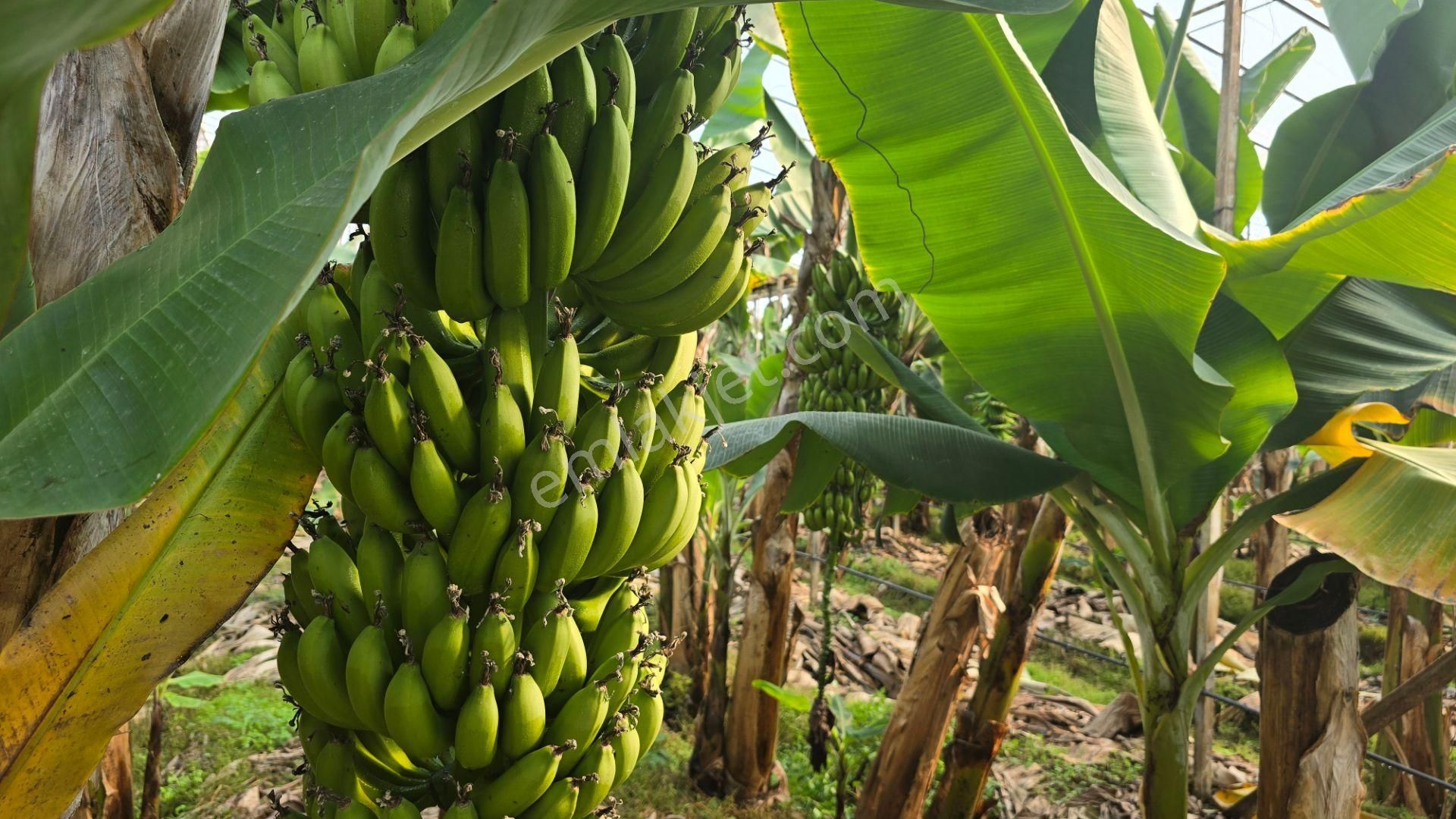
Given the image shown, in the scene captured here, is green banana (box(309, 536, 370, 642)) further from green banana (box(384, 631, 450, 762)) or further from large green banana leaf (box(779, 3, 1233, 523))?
large green banana leaf (box(779, 3, 1233, 523))

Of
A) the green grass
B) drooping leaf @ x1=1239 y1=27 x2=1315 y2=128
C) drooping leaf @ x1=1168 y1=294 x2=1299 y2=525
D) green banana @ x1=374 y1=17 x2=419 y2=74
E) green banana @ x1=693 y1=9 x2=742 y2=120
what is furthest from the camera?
drooping leaf @ x1=1239 y1=27 x2=1315 y2=128

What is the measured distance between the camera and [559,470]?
811 millimetres

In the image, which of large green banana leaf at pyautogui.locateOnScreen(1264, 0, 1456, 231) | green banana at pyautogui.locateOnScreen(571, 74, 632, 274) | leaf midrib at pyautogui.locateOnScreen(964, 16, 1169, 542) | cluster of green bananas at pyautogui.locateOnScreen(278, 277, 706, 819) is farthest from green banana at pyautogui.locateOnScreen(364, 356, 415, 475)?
large green banana leaf at pyautogui.locateOnScreen(1264, 0, 1456, 231)

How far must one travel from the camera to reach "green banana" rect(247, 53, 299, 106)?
0.88 meters

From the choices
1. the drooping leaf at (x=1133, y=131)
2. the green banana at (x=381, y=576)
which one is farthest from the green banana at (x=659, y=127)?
the drooping leaf at (x=1133, y=131)

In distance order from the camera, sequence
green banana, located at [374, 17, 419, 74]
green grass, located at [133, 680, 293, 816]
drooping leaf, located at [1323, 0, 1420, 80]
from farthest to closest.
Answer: green grass, located at [133, 680, 293, 816] < drooping leaf, located at [1323, 0, 1420, 80] < green banana, located at [374, 17, 419, 74]

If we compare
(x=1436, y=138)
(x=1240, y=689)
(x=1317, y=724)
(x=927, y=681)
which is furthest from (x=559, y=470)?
(x=1240, y=689)

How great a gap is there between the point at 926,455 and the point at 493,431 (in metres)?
1.09

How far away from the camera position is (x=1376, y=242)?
1189 mm

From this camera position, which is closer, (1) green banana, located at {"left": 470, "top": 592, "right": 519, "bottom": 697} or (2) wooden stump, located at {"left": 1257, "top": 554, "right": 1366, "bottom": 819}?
(1) green banana, located at {"left": 470, "top": 592, "right": 519, "bottom": 697}

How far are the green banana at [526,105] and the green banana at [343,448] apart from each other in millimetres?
283

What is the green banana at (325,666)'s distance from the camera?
31.8 inches

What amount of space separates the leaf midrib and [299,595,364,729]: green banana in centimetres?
114

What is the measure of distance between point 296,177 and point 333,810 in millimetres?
626
